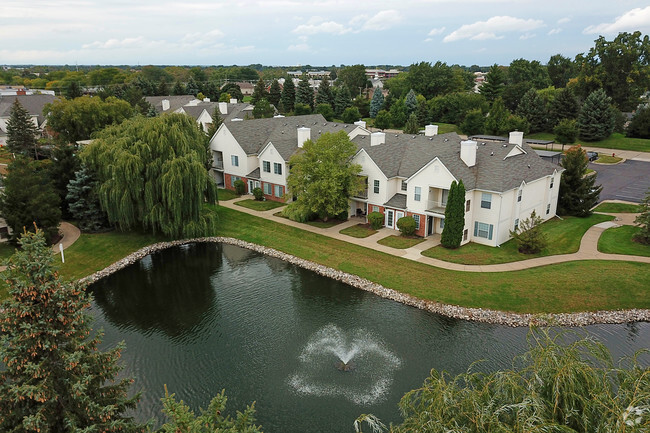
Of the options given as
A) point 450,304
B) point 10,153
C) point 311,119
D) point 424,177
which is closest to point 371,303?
point 450,304

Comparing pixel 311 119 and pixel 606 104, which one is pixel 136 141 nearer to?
pixel 311 119

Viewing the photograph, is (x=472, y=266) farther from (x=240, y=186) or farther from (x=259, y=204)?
(x=240, y=186)

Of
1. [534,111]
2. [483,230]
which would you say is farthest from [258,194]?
[534,111]

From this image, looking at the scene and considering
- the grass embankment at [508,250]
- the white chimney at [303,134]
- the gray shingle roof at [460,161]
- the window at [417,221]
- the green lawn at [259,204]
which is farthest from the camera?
the white chimney at [303,134]

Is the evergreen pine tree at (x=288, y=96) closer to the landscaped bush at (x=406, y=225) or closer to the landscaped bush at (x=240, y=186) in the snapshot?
the landscaped bush at (x=240, y=186)

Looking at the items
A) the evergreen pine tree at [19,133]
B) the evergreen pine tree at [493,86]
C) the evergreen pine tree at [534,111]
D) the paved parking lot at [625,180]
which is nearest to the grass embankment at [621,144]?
the evergreen pine tree at [534,111]

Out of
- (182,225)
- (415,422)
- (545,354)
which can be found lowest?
(182,225)
